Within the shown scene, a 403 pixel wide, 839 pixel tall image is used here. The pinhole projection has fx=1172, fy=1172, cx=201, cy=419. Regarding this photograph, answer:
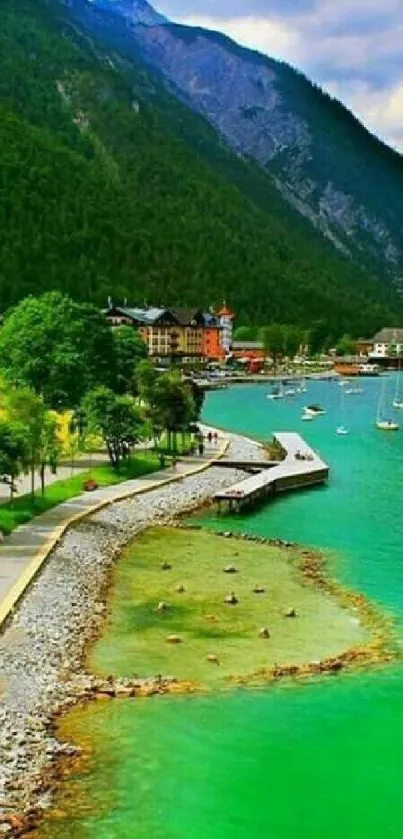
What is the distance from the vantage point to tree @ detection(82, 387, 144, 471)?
69.4 m

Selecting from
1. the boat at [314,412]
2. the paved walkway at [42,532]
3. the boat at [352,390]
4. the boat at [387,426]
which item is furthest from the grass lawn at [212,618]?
the boat at [352,390]

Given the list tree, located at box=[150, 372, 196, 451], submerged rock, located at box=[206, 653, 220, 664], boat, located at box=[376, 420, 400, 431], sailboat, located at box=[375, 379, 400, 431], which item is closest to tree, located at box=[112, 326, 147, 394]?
tree, located at box=[150, 372, 196, 451]

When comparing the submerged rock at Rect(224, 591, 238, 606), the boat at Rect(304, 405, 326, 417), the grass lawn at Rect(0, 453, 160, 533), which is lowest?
the submerged rock at Rect(224, 591, 238, 606)

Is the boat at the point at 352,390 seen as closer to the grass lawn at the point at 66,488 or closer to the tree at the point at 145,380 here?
the tree at the point at 145,380

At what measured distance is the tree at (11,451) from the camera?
50.8 m

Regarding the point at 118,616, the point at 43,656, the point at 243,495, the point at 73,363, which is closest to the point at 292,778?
the point at 43,656

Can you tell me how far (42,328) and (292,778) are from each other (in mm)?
55357

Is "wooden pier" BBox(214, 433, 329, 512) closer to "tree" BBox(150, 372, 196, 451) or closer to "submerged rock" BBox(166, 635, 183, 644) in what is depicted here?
"tree" BBox(150, 372, 196, 451)

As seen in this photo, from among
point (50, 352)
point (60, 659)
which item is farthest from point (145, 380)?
point (60, 659)

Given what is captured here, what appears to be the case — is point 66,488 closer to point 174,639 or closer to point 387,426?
point 174,639

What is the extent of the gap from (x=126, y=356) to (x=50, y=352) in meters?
30.9

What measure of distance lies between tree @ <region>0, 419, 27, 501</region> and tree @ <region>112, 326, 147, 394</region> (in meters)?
40.0

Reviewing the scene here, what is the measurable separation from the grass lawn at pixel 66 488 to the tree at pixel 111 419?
5.91 ft

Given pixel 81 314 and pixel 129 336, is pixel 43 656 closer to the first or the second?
pixel 81 314
